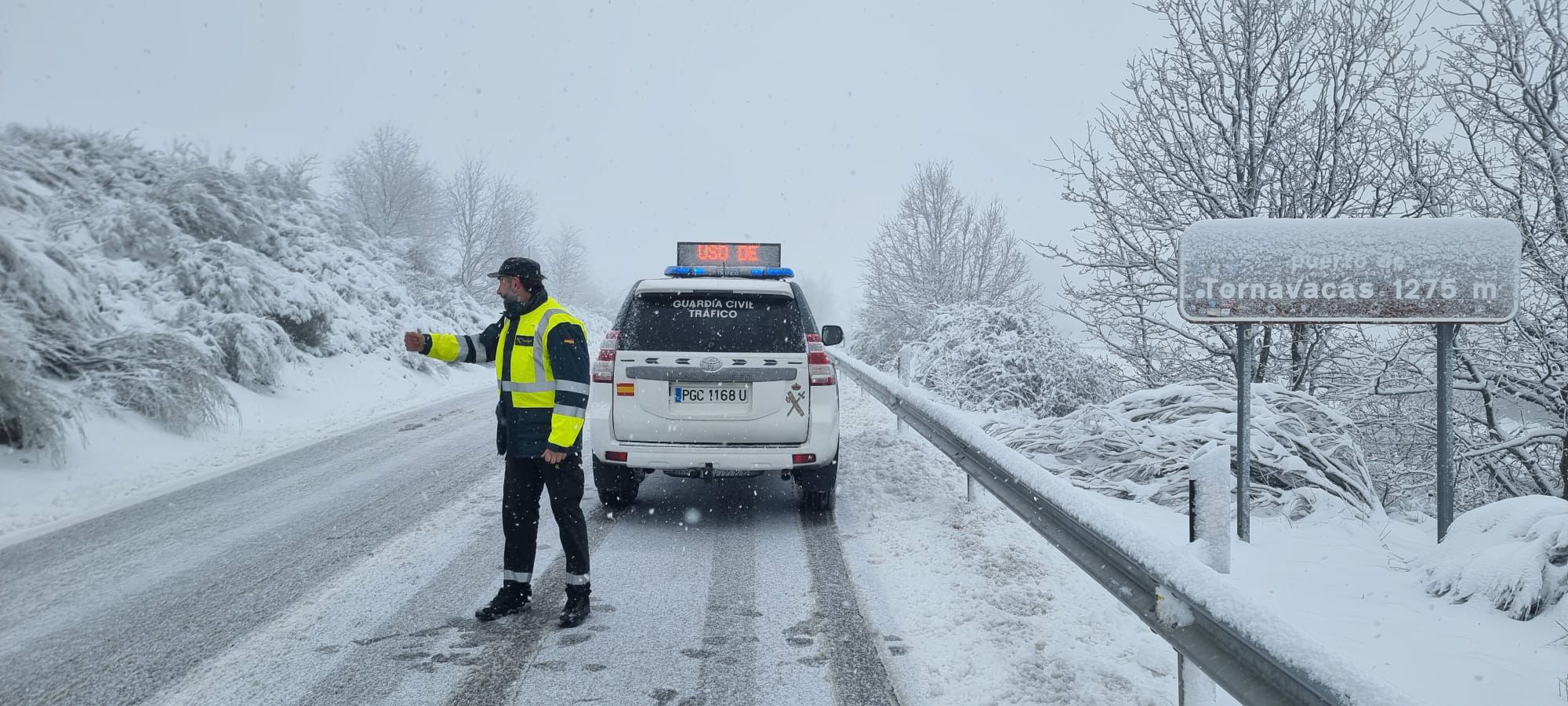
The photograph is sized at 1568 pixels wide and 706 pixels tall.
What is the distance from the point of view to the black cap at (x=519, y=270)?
4246mm

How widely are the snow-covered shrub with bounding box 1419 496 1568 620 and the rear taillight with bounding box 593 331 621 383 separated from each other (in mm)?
4912

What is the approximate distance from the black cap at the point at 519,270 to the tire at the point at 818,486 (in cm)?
250

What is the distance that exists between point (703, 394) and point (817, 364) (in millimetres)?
860

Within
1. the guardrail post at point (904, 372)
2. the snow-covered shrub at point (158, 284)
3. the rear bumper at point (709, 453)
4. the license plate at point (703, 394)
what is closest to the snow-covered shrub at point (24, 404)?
the snow-covered shrub at point (158, 284)

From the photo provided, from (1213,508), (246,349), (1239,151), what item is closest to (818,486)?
(1213,508)

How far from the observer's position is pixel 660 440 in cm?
573

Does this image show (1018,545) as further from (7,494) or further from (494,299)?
(494,299)

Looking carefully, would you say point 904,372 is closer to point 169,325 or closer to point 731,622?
point 731,622

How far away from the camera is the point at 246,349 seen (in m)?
11.6

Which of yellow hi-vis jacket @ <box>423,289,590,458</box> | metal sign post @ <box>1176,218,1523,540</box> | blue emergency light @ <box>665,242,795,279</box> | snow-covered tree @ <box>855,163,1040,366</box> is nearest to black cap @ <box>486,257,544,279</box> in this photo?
yellow hi-vis jacket @ <box>423,289,590,458</box>

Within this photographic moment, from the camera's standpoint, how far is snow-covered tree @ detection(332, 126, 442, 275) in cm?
3944

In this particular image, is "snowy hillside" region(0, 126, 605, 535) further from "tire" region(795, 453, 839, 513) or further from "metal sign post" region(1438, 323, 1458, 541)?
"metal sign post" region(1438, 323, 1458, 541)

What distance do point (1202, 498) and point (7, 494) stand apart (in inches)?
329

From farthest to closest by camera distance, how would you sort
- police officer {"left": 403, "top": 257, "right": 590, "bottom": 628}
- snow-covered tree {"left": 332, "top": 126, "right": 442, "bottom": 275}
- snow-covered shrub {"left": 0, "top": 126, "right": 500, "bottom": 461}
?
1. snow-covered tree {"left": 332, "top": 126, "right": 442, "bottom": 275}
2. snow-covered shrub {"left": 0, "top": 126, "right": 500, "bottom": 461}
3. police officer {"left": 403, "top": 257, "right": 590, "bottom": 628}
